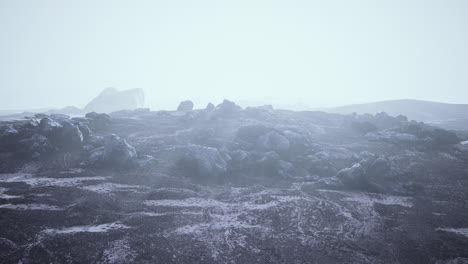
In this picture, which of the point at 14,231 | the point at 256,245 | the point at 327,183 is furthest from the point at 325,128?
the point at 14,231

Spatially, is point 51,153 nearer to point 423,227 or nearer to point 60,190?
point 60,190

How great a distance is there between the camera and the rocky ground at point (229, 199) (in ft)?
40.7

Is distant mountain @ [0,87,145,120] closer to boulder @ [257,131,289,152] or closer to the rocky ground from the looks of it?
the rocky ground

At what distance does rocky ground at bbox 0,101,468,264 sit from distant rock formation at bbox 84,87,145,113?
88.1 metres

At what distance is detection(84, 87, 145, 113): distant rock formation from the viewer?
10875cm

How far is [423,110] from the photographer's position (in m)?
81.5

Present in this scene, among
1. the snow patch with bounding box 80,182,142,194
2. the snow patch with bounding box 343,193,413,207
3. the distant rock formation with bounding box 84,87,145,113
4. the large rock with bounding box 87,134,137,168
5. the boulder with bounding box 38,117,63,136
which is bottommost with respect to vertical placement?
the snow patch with bounding box 343,193,413,207

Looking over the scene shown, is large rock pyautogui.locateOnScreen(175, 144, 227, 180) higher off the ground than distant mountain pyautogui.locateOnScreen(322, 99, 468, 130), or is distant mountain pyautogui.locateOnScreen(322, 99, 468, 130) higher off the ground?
distant mountain pyautogui.locateOnScreen(322, 99, 468, 130)

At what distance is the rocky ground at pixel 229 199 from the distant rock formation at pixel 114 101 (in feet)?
289

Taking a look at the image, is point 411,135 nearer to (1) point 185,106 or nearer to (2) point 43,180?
(2) point 43,180

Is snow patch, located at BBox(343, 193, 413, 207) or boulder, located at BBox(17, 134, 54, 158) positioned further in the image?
boulder, located at BBox(17, 134, 54, 158)

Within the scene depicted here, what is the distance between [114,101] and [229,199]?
364 ft

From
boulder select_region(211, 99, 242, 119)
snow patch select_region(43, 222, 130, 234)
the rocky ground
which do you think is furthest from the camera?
boulder select_region(211, 99, 242, 119)

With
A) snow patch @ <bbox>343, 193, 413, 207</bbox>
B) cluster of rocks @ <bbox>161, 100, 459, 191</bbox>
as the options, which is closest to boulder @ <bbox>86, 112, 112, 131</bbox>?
cluster of rocks @ <bbox>161, 100, 459, 191</bbox>
